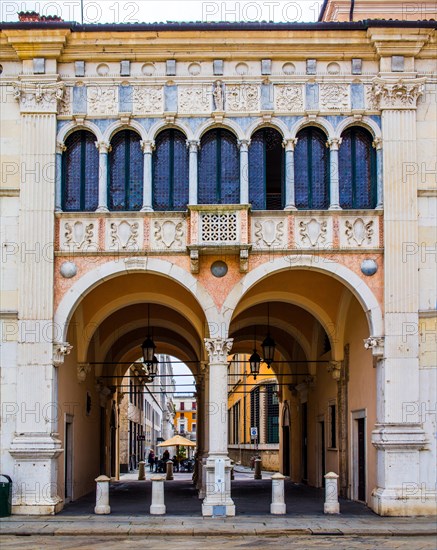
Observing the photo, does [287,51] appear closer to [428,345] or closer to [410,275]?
[410,275]

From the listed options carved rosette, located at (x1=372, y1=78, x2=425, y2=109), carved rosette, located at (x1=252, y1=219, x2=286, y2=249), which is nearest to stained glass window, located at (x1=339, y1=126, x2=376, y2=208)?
carved rosette, located at (x1=372, y1=78, x2=425, y2=109)

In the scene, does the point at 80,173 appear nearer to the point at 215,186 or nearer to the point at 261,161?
the point at 215,186

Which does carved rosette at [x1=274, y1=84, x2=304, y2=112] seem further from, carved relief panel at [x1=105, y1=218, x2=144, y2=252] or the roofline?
carved relief panel at [x1=105, y1=218, x2=144, y2=252]

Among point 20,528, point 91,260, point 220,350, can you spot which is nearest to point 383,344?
point 220,350

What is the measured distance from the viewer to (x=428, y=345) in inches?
854

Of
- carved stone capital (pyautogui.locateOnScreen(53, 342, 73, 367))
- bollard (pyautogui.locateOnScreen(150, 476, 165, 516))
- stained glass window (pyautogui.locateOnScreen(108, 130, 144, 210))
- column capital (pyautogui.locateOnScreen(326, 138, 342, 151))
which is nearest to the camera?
bollard (pyautogui.locateOnScreen(150, 476, 165, 516))

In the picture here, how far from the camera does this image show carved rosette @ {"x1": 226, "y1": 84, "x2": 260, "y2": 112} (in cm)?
2270

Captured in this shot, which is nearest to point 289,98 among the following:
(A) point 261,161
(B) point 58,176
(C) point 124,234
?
(A) point 261,161

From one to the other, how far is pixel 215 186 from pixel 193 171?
25.9 inches

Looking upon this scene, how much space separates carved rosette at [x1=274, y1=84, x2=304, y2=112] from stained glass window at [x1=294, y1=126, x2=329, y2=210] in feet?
2.03

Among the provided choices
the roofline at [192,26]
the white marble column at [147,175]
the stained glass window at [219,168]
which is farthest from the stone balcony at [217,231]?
the roofline at [192,26]

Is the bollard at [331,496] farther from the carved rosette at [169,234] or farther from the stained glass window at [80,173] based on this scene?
the stained glass window at [80,173]

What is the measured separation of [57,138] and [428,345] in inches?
397

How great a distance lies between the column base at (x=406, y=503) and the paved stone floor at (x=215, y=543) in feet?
7.70
